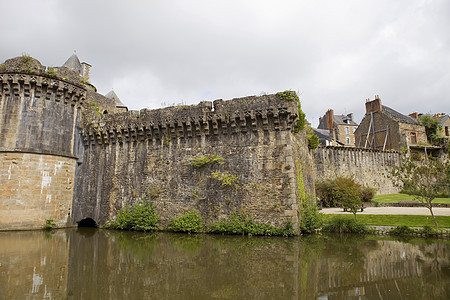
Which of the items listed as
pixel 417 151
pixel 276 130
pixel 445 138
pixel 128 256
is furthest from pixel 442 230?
pixel 445 138

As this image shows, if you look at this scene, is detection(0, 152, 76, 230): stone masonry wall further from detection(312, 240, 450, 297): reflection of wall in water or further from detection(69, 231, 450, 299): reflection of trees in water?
detection(312, 240, 450, 297): reflection of wall in water

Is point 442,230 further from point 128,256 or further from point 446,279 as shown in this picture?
point 128,256

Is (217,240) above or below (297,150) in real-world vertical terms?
below

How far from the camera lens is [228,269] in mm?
7477

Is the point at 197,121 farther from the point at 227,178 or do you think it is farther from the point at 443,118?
the point at 443,118

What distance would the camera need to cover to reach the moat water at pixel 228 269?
5.83 meters

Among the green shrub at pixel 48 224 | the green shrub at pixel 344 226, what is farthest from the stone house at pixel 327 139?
the green shrub at pixel 48 224

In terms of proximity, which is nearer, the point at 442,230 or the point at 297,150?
the point at 442,230

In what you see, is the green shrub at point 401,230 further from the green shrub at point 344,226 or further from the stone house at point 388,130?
the stone house at point 388,130

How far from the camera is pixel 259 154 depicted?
1353 cm

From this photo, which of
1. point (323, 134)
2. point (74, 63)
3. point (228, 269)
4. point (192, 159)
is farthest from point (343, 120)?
point (228, 269)

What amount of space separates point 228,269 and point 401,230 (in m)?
9.60

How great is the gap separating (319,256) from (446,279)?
314 cm

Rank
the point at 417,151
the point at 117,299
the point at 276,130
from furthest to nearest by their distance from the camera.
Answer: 1. the point at 417,151
2. the point at 276,130
3. the point at 117,299
